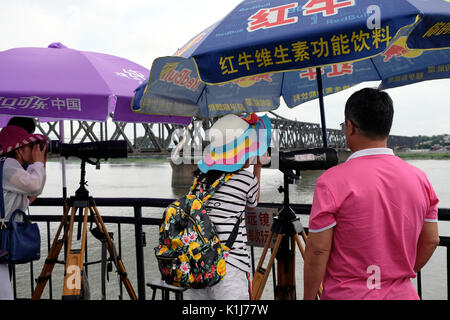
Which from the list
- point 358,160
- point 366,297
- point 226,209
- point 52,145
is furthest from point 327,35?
point 52,145

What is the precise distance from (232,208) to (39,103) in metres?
2.41

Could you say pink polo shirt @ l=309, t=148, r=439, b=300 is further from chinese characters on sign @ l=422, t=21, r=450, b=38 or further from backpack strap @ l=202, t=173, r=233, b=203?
chinese characters on sign @ l=422, t=21, r=450, b=38

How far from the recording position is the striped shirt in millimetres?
2180

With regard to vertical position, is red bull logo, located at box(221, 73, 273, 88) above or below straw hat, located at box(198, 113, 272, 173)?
above

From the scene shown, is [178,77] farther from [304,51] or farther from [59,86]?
[304,51]

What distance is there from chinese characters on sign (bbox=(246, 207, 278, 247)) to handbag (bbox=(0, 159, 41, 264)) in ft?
5.85

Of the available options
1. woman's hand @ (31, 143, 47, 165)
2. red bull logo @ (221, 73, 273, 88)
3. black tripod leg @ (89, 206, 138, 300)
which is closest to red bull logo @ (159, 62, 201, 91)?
red bull logo @ (221, 73, 273, 88)

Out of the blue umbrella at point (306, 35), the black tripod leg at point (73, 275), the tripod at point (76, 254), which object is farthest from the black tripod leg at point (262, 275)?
the black tripod leg at point (73, 275)

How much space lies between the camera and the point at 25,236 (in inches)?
118

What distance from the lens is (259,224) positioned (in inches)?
115

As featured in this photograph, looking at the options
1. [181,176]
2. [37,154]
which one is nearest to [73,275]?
[37,154]

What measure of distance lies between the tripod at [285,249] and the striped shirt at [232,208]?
0.31 meters

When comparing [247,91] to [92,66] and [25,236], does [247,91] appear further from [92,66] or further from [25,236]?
[25,236]
